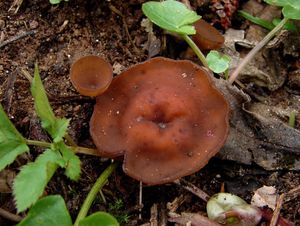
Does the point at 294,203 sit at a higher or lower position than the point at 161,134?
lower

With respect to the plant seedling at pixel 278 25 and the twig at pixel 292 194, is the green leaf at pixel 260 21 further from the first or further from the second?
the twig at pixel 292 194

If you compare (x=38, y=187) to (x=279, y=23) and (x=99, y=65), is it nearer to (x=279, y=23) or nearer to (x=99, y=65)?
(x=99, y=65)

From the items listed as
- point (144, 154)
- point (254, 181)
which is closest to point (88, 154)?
point (144, 154)

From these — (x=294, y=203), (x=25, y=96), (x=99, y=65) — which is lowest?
(x=294, y=203)

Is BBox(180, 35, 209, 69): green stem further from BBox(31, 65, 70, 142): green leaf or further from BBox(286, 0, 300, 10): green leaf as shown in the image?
BBox(31, 65, 70, 142): green leaf

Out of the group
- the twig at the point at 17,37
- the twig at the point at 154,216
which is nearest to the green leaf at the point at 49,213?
the twig at the point at 154,216

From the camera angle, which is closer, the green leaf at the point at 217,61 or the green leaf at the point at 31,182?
the green leaf at the point at 31,182

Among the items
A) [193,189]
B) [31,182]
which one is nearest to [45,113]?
[31,182]
